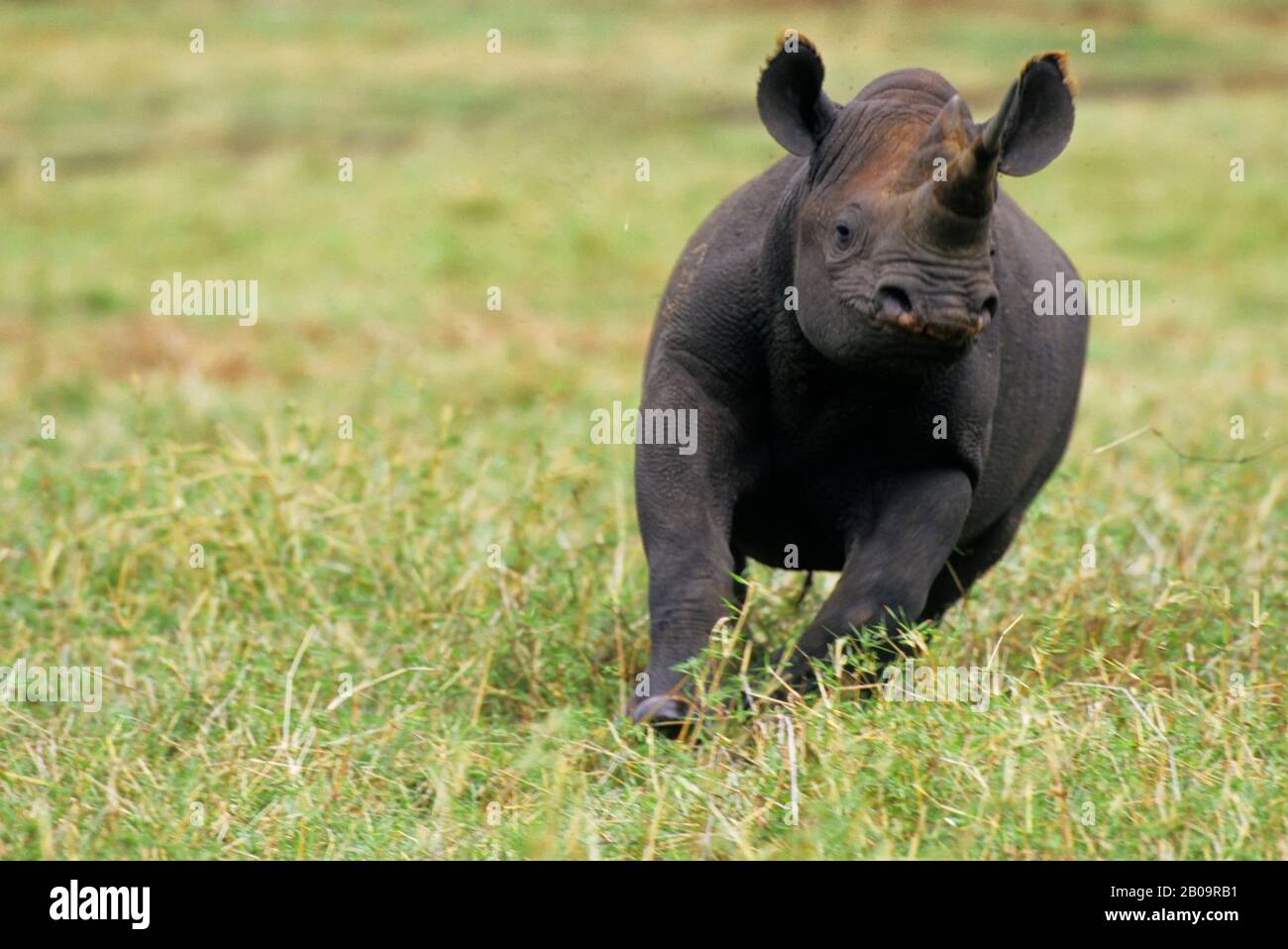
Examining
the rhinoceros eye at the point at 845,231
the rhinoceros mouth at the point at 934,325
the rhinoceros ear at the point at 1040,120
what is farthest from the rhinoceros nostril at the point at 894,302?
the rhinoceros ear at the point at 1040,120

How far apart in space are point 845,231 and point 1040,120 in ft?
1.82

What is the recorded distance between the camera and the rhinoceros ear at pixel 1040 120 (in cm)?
446

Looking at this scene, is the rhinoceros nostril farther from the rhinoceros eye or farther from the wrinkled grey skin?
the rhinoceros eye

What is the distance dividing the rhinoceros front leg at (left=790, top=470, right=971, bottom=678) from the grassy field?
0.18 m

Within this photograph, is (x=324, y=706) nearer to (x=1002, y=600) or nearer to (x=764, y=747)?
(x=764, y=747)

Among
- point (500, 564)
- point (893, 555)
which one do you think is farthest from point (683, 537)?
point (500, 564)

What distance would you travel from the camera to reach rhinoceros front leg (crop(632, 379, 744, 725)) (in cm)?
→ 464

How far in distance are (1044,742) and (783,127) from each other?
4.99 feet

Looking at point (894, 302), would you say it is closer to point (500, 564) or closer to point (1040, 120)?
point (1040, 120)

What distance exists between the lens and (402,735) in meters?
4.77

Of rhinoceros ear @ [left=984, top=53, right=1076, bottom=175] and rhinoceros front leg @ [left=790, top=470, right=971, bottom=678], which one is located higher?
rhinoceros ear @ [left=984, top=53, right=1076, bottom=175]

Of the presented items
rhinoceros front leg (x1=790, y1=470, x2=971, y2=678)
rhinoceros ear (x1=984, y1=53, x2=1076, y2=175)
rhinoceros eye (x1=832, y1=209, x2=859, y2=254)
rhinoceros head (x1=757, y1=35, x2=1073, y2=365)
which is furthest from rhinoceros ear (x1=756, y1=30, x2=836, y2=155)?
rhinoceros front leg (x1=790, y1=470, x2=971, y2=678)
